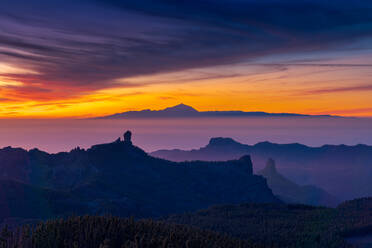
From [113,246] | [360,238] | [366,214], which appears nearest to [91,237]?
[113,246]

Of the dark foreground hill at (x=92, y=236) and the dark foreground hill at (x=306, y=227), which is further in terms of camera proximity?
the dark foreground hill at (x=306, y=227)

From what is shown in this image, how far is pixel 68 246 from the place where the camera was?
33.7 m

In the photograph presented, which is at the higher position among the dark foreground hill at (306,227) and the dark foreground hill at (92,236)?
the dark foreground hill at (92,236)

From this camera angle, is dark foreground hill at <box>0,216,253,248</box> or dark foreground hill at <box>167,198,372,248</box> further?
dark foreground hill at <box>167,198,372,248</box>

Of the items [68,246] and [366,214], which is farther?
[366,214]

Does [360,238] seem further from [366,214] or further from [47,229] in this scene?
[47,229]

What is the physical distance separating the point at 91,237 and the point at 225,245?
13.3m

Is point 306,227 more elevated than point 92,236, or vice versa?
point 92,236

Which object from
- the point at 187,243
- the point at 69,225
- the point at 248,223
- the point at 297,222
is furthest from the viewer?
the point at 248,223

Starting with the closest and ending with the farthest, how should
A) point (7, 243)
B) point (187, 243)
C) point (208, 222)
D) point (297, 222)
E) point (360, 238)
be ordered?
1. point (7, 243)
2. point (187, 243)
3. point (360, 238)
4. point (297, 222)
5. point (208, 222)

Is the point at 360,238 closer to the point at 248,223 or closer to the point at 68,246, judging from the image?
the point at 248,223

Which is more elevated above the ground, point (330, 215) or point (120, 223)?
point (120, 223)

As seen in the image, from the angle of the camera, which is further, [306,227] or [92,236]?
[306,227]

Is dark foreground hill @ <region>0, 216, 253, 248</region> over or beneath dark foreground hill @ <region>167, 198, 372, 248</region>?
over
